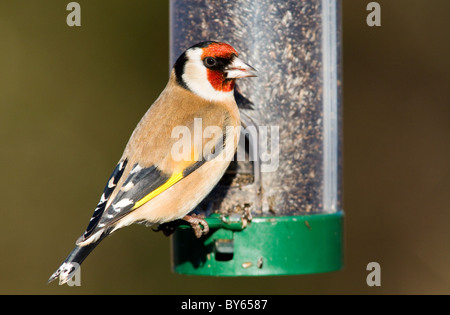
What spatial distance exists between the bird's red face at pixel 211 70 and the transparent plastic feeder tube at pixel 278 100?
0.92 ft

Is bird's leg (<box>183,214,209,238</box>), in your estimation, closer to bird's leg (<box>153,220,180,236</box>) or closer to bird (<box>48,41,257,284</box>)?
bird (<box>48,41,257,284</box>)

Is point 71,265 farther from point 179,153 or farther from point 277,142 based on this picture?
point 277,142

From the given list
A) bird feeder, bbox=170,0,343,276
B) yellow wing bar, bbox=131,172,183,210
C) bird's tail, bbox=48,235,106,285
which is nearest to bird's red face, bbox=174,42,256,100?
bird feeder, bbox=170,0,343,276

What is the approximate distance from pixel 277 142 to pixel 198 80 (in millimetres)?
718

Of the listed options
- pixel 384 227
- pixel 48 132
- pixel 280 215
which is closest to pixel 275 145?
pixel 280 215

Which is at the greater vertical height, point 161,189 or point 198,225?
point 161,189

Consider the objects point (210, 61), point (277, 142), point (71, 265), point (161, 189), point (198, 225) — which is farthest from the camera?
point (277, 142)

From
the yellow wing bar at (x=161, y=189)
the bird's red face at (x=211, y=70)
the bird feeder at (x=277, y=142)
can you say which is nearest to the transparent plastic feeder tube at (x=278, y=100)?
the bird feeder at (x=277, y=142)

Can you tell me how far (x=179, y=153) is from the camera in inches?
218

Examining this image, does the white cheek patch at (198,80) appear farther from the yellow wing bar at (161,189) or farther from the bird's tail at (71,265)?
the bird's tail at (71,265)

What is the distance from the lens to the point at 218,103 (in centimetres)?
583

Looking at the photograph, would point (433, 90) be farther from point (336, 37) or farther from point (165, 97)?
point (165, 97)

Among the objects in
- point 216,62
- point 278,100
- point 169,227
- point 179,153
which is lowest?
point 169,227

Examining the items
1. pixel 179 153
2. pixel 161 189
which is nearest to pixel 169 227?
pixel 161 189
